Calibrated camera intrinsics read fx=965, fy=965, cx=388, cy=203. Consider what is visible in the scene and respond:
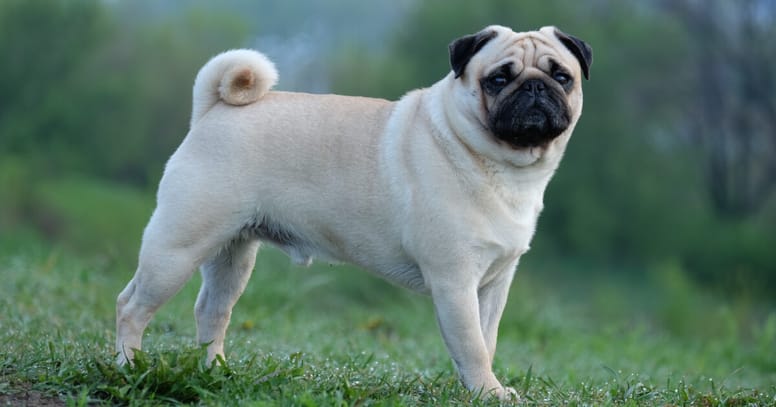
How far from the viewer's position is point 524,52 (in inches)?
177

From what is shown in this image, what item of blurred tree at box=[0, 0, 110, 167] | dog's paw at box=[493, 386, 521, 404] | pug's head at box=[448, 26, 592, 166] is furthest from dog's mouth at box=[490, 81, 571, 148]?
blurred tree at box=[0, 0, 110, 167]

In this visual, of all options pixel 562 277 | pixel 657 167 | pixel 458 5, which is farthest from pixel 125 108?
pixel 657 167

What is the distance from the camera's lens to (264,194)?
14.9 ft

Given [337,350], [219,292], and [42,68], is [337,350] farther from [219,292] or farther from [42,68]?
[42,68]

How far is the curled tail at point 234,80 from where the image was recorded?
4750 millimetres

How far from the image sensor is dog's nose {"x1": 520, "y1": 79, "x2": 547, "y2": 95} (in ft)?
14.3

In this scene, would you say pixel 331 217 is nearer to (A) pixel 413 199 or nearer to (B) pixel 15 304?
(A) pixel 413 199

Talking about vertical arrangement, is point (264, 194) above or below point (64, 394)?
above

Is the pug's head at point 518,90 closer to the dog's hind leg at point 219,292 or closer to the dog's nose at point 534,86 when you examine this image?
the dog's nose at point 534,86

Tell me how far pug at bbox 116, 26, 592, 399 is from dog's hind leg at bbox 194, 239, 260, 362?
0.91 ft

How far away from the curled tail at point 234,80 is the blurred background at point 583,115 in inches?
583

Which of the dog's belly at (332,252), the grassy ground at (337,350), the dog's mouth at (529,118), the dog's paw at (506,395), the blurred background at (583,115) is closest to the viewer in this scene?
the grassy ground at (337,350)

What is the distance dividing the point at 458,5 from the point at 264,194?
19729 mm

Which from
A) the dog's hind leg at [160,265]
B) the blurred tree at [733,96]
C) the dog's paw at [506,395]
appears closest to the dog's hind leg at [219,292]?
the dog's hind leg at [160,265]
